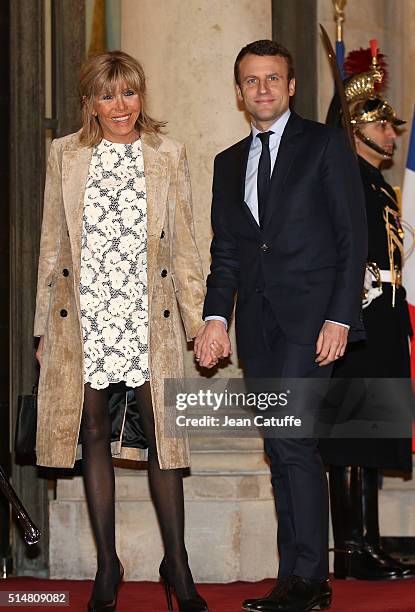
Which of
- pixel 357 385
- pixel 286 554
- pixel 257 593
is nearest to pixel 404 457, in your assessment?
pixel 357 385

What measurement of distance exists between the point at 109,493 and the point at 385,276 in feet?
6.30

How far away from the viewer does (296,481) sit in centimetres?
456

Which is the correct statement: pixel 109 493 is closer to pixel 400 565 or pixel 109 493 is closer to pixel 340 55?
pixel 400 565

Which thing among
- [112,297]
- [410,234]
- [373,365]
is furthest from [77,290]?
[410,234]

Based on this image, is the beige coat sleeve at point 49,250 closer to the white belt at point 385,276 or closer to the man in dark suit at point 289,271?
the man in dark suit at point 289,271

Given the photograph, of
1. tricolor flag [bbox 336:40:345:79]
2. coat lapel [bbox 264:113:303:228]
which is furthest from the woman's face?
tricolor flag [bbox 336:40:345:79]

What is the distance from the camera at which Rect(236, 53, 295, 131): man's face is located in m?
4.77

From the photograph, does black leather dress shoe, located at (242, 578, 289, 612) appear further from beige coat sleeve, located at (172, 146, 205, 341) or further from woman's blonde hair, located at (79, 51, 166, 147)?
woman's blonde hair, located at (79, 51, 166, 147)

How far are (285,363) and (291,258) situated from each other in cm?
39

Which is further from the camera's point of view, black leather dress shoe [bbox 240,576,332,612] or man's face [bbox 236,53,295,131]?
man's face [bbox 236,53,295,131]

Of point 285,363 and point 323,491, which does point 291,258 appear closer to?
point 285,363

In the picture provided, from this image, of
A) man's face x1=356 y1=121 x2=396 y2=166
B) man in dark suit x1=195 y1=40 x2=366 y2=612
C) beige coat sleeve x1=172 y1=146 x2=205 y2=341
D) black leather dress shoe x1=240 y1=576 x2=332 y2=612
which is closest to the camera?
black leather dress shoe x1=240 y1=576 x2=332 y2=612

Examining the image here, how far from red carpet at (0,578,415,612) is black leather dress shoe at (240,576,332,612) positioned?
0.31 m

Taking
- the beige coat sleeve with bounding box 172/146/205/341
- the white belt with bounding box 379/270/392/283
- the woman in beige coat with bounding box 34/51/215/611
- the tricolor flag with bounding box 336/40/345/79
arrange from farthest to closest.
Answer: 1. the tricolor flag with bounding box 336/40/345/79
2. the white belt with bounding box 379/270/392/283
3. the beige coat sleeve with bounding box 172/146/205/341
4. the woman in beige coat with bounding box 34/51/215/611
